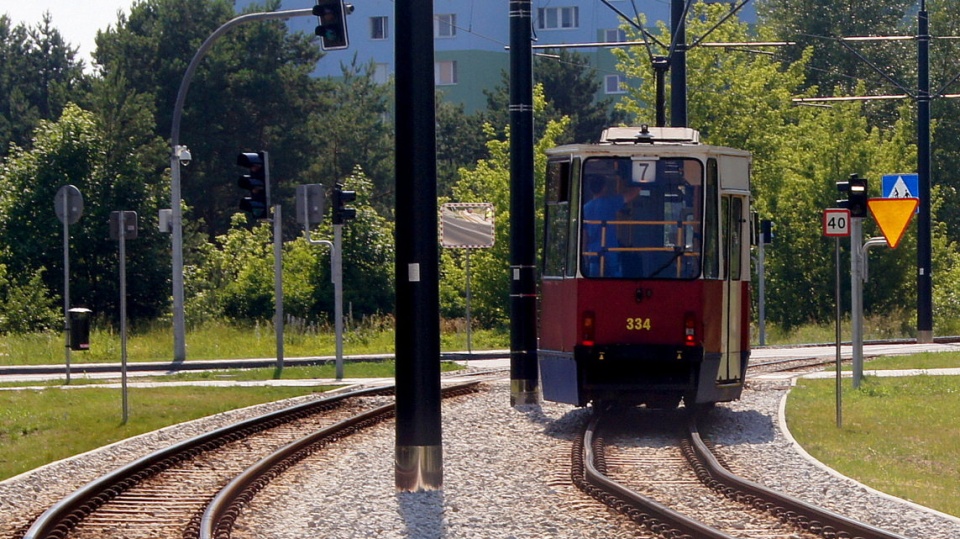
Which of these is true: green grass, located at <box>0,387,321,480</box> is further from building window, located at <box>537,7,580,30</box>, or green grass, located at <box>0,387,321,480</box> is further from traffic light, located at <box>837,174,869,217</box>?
building window, located at <box>537,7,580,30</box>

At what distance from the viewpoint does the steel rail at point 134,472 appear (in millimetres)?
10445

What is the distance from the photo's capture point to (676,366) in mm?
16734

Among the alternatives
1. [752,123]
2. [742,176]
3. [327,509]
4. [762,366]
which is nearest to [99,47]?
[752,123]

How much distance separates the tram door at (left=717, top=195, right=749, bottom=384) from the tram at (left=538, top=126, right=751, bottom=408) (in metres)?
0.04

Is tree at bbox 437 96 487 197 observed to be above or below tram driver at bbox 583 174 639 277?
above

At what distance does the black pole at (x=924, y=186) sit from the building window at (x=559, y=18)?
176 feet

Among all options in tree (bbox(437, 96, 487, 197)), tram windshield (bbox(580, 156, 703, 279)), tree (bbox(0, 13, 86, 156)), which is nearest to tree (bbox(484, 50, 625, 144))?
tree (bbox(437, 96, 487, 197))

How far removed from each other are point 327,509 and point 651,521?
102 inches

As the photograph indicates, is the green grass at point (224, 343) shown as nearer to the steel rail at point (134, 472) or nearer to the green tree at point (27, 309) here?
the green tree at point (27, 309)

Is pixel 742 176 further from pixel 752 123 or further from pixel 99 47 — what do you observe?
pixel 99 47

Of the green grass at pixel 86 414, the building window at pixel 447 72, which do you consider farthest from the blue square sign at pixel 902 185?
the building window at pixel 447 72

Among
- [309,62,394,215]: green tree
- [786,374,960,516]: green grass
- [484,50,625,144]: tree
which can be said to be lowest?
[786,374,960,516]: green grass

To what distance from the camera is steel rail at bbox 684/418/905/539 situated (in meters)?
9.72

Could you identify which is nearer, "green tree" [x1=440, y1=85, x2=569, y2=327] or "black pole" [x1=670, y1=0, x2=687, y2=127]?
"black pole" [x1=670, y1=0, x2=687, y2=127]
